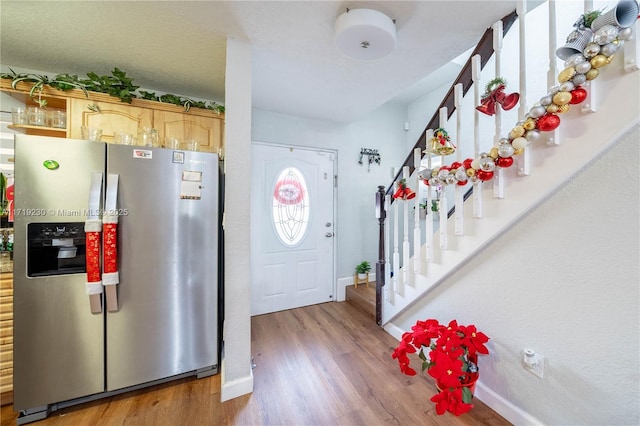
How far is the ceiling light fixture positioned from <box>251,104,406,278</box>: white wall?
4.87 feet

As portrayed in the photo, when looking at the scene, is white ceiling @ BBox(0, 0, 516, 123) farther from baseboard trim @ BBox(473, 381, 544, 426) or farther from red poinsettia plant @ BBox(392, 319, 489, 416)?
baseboard trim @ BBox(473, 381, 544, 426)

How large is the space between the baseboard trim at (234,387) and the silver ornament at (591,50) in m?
2.38

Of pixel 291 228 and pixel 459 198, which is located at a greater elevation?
pixel 459 198

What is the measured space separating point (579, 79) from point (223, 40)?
6.19 feet

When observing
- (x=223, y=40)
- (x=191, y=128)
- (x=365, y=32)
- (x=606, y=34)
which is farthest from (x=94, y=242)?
(x=606, y=34)

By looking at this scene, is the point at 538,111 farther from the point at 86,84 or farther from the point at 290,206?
the point at 86,84

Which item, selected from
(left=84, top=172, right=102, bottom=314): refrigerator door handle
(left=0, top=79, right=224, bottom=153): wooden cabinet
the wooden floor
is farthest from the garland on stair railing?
(left=84, top=172, right=102, bottom=314): refrigerator door handle

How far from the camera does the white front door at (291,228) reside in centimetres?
271

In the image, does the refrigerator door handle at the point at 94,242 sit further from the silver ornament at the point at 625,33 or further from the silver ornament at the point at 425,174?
A: the silver ornament at the point at 625,33

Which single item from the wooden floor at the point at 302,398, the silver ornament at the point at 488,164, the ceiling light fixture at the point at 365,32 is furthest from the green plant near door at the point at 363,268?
the ceiling light fixture at the point at 365,32

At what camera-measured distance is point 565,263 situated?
1.17 meters

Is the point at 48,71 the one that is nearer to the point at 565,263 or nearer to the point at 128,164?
the point at 128,164

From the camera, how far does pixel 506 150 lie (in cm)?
113

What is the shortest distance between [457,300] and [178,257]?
1973 millimetres
